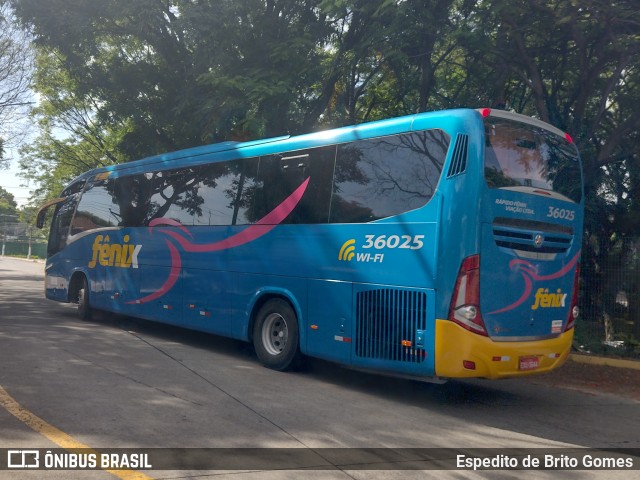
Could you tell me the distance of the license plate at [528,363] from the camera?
8078mm

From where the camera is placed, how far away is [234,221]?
1105 centimetres

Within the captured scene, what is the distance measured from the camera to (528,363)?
8156mm

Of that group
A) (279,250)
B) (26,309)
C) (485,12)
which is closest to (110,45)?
(26,309)

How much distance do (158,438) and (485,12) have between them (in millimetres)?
10535

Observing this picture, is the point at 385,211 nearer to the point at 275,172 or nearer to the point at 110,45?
the point at 275,172

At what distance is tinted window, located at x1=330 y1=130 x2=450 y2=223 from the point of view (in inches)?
318

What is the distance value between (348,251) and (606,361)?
6.07 meters

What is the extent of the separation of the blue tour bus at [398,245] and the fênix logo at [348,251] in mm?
33

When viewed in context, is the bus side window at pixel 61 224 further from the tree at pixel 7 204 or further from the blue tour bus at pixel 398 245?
the tree at pixel 7 204

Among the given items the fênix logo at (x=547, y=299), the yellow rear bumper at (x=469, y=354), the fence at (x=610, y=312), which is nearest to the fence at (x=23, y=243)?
the fence at (x=610, y=312)

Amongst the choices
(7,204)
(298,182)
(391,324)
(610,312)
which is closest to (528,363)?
(391,324)

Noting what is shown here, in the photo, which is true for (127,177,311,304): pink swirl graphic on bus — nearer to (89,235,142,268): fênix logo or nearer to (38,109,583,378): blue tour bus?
(38,109,583,378): blue tour bus

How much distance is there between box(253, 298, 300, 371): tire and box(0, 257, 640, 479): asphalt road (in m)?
0.23

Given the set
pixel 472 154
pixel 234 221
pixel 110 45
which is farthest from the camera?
pixel 110 45
